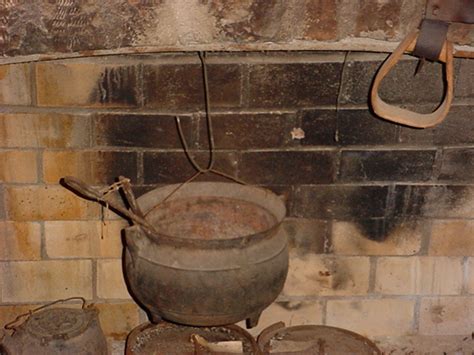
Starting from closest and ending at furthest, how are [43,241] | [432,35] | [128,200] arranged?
[432,35] < [128,200] < [43,241]

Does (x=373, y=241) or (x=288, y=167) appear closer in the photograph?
(x=288, y=167)

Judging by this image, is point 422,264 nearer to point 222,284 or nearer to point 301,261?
point 301,261

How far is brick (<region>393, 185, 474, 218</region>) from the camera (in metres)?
2.96

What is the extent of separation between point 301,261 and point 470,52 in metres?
1.09

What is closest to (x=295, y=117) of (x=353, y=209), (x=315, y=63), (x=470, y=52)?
(x=315, y=63)

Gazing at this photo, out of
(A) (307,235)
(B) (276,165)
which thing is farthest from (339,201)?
(B) (276,165)

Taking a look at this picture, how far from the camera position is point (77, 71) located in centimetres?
273

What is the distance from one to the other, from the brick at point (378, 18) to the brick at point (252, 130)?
0.52m

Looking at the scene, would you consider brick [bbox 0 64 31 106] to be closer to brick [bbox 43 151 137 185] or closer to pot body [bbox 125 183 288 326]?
brick [bbox 43 151 137 185]

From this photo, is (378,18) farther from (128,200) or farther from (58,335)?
(58,335)

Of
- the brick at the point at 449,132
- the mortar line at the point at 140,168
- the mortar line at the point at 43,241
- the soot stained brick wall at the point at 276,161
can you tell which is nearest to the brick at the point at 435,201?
the soot stained brick wall at the point at 276,161

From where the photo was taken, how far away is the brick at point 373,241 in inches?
119

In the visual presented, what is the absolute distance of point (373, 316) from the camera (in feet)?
10.4

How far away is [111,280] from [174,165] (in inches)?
22.6
